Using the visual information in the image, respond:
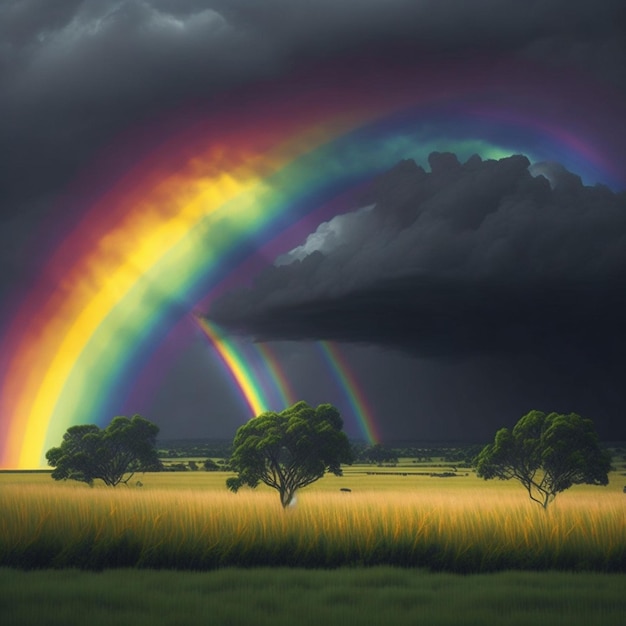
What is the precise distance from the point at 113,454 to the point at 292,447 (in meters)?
51.6

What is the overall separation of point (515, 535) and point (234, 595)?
8.57 meters

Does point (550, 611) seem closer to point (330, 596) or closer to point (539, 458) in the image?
point (330, 596)

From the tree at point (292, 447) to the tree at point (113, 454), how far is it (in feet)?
136

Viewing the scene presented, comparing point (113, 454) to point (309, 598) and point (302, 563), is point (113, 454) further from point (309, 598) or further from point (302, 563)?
point (309, 598)

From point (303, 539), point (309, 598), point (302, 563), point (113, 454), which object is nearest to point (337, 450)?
point (303, 539)

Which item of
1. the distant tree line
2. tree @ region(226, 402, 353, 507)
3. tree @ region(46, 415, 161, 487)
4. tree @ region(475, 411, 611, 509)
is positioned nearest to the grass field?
tree @ region(226, 402, 353, 507)

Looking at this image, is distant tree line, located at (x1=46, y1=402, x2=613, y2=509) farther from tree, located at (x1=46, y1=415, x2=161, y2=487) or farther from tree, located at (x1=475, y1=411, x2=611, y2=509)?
tree, located at (x1=46, y1=415, x2=161, y2=487)

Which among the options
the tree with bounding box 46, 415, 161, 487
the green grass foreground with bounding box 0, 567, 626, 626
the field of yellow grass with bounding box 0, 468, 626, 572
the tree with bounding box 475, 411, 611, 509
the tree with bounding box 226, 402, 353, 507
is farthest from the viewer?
the tree with bounding box 46, 415, 161, 487

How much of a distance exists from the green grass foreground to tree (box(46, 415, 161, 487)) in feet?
310

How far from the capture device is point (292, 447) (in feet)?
223

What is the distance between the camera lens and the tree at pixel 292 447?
222 ft

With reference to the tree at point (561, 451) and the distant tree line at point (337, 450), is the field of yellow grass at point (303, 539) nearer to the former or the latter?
the distant tree line at point (337, 450)

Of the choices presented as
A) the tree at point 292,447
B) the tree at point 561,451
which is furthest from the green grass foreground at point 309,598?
the tree at point 561,451

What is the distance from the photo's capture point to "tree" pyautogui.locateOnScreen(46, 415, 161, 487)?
109 m
